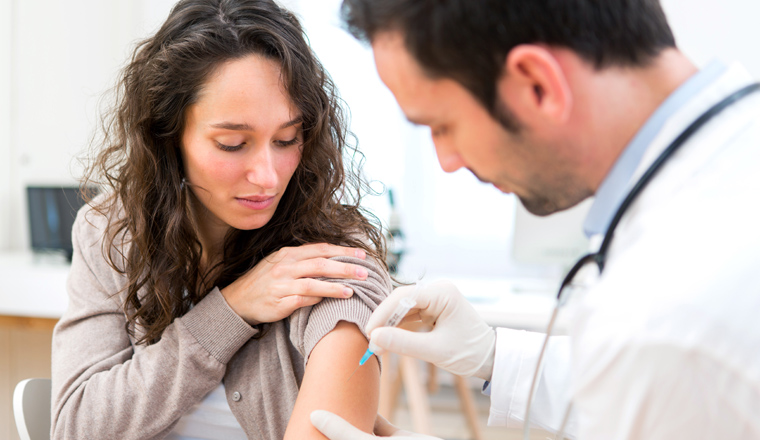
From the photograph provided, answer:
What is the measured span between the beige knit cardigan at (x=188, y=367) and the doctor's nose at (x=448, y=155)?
399 millimetres

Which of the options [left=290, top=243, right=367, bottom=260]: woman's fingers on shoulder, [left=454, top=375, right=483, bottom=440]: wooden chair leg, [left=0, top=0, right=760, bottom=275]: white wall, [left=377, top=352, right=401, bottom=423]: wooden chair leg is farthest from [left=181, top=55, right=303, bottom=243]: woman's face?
[left=0, top=0, right=760, bottom=275]: white wall

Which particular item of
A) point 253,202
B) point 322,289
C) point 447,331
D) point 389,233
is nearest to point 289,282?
point 322,289

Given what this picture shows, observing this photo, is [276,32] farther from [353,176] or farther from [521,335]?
[521,335]

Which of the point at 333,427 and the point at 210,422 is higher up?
the point at 333,427

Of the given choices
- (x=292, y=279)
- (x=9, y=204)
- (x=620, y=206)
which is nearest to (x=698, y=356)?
(x=620, y=206)

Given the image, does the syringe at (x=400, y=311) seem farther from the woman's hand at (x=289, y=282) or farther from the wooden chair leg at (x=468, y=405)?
the wooden chair leg at (x=468, y=405)

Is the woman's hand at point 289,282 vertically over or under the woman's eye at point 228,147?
under

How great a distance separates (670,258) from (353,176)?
1000 millimetres

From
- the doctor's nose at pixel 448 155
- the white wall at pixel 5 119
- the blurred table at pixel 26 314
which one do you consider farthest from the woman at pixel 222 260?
the white wall at pixel 5 119

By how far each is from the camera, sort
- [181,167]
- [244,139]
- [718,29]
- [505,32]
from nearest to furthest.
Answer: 1. [505,32]
2. [244,139]
3. [181,167]
4. [718,29]

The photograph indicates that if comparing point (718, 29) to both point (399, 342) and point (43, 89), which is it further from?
point (43, 89)

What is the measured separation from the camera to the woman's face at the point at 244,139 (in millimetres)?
1200

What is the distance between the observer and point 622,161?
753 millimetres

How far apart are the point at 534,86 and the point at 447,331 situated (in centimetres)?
54
